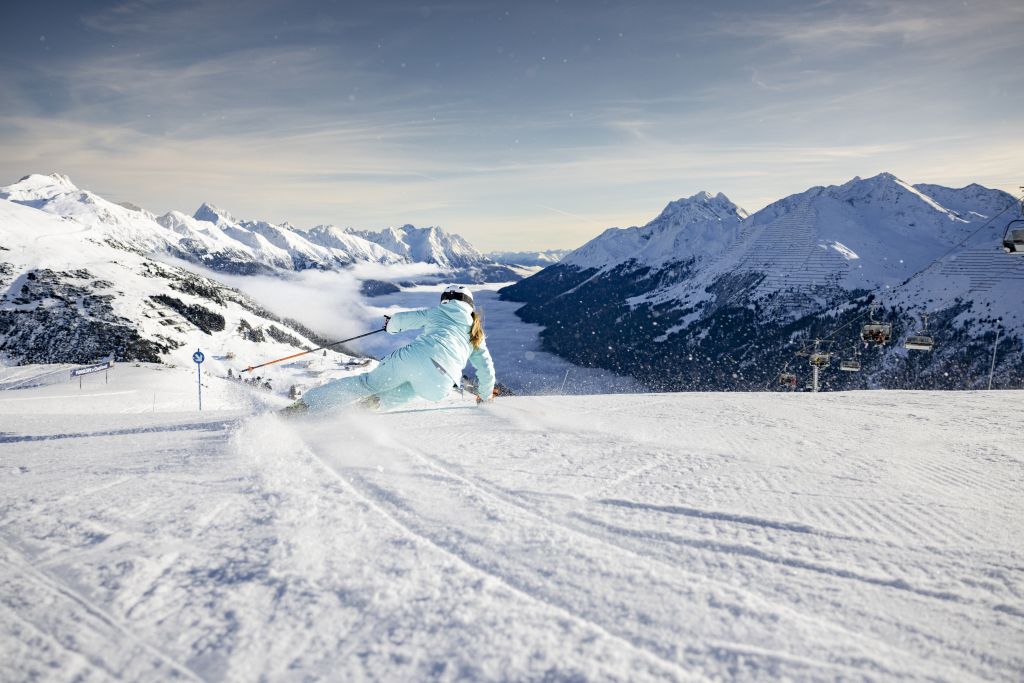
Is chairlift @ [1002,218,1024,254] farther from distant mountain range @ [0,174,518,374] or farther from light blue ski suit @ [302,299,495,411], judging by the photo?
distant mountain range @ [0,174,518,374]

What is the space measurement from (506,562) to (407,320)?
5872mm

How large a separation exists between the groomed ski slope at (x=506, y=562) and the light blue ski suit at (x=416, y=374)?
1.85 metres

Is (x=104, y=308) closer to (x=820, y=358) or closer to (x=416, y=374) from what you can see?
(x=820, y=358)

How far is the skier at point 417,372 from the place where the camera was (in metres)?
7.29

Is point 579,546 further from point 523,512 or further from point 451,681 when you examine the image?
point 451,681

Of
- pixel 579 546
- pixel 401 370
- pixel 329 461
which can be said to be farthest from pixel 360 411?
pixel 579 546

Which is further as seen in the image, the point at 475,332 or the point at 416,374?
the point at 475,332

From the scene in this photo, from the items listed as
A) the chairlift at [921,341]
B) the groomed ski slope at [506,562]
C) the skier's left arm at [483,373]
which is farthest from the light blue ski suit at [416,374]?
the chairlift at [921,341]

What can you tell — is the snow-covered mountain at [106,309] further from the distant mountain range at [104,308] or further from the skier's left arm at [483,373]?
the skier's left arm at [483,373]

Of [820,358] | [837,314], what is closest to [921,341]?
[820,358]

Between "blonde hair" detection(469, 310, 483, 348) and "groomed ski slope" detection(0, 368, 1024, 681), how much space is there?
293cm

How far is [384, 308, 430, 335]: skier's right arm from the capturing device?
7.99 metres

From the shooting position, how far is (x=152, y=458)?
191 inches

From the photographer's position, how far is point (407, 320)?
8.22 metres
